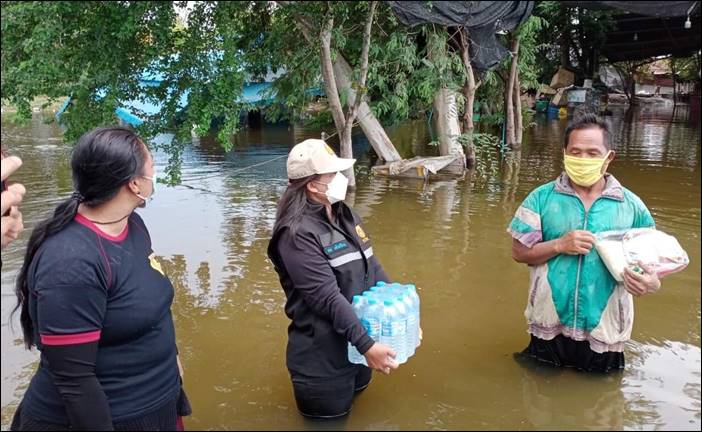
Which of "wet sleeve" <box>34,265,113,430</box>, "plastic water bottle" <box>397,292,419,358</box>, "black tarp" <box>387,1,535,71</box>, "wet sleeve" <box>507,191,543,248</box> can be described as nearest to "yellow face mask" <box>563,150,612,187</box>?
"wet sleeve" <box>507,191,543,248</box>

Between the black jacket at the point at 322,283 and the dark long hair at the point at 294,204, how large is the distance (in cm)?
3

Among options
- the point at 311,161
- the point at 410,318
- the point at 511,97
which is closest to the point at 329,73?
the point at 311,161

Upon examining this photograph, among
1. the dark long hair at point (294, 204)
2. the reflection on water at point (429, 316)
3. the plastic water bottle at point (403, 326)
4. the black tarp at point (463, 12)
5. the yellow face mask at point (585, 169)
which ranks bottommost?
the reflection on water at point (429, 316)

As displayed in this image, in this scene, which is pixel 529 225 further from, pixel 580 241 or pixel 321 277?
pixel 321 277

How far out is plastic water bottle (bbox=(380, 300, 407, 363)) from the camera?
293 cm

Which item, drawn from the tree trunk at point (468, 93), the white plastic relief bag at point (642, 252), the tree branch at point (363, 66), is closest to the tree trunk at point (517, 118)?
the tree trunk at point (468, 93)

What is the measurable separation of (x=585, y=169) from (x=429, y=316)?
7.02 feet

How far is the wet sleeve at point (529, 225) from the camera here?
3361 mm

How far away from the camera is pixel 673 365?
4086 mm

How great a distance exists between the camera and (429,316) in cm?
496

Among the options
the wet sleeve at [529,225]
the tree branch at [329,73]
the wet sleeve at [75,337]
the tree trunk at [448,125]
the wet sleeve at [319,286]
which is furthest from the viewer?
the tree trunk at [448,125]

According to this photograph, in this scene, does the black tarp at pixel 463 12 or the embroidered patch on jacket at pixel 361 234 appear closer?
the embroidered patch on jacket at pixel 361 234

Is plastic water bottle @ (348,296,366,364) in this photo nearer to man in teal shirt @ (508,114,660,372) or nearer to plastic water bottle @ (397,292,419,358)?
plastic water bottle @ (397,292,419,358)

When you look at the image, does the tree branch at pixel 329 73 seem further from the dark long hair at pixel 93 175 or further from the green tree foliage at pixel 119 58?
the dark long hair at pixel 93 175
